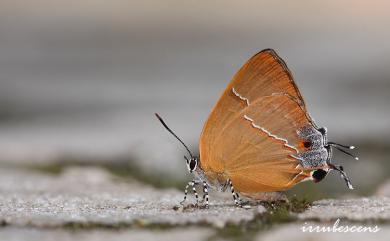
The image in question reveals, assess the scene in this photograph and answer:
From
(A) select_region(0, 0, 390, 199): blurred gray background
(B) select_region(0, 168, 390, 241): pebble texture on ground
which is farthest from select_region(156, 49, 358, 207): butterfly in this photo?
(A) select_region(0, 0, 390, 199): blurred gray background

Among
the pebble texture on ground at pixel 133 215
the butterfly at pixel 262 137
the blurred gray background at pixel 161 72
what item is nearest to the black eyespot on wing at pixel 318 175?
the butterfly at pixel 262 137

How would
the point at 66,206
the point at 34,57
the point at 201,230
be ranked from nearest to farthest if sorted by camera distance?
1. the point at 201,230
2. the point at 66,206
3. the point at 34,57

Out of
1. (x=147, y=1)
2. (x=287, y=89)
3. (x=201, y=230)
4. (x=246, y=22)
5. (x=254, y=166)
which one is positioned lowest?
(x=201, y=230)

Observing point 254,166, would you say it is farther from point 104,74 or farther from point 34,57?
point 34,57

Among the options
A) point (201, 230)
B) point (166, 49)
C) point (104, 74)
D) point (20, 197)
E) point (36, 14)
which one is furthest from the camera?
point (36, 14)

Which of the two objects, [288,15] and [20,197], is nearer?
[20,197]

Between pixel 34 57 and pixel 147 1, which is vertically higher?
pixel 147 1

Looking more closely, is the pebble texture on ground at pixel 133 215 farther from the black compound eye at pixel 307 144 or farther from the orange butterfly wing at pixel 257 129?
the black compound eye at pixel 307 144

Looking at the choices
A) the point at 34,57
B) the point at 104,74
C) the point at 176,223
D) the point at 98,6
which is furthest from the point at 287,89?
the point at 98,6
